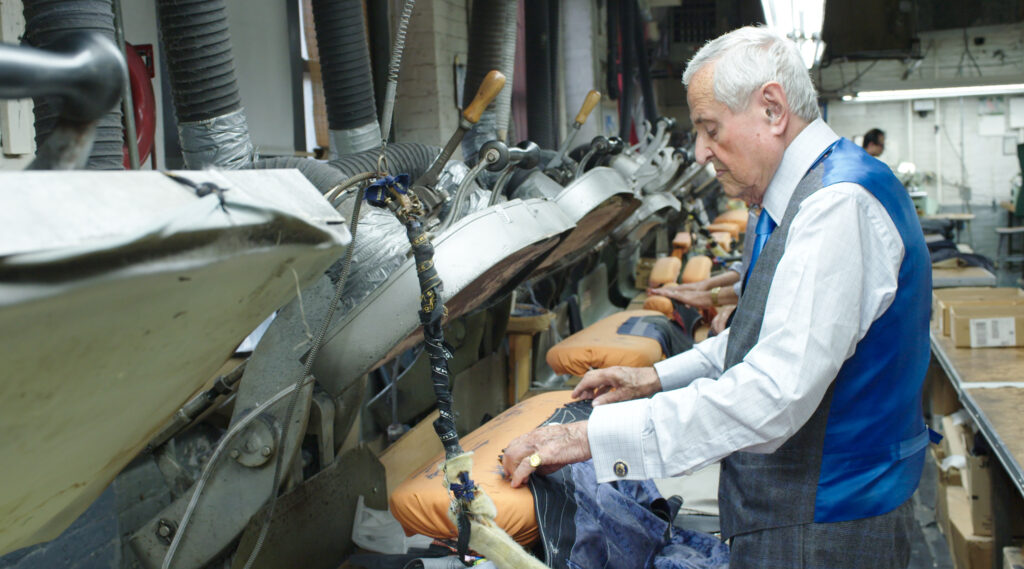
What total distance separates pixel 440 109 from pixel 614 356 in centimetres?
194

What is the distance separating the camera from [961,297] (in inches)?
168

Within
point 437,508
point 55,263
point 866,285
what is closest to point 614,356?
point 437,508

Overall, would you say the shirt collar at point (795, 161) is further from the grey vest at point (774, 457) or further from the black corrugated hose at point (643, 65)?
the black corrugated hose at point (643, 65)

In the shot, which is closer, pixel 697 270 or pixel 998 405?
pixel 998 405

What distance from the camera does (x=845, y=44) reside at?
9.26 meters

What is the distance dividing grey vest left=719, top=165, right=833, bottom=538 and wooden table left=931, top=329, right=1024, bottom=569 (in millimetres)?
1086

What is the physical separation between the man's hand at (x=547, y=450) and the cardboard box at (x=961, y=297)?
315 centimetres

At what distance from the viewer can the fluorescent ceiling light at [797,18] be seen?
4848 mm

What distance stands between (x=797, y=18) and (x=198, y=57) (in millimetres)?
4560

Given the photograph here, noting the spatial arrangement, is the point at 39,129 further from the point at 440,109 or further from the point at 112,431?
the point at 440,109

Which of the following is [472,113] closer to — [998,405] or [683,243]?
[998,405]

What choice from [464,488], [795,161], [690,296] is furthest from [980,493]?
[464,488]

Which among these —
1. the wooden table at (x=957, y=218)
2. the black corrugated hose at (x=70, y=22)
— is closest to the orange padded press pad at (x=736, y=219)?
the wooden table at (x=957, y=218)

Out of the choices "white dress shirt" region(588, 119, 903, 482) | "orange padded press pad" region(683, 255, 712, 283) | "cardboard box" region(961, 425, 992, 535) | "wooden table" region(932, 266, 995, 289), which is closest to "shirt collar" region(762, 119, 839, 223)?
"white dress shirt" region(588, 119, 903, 482)
